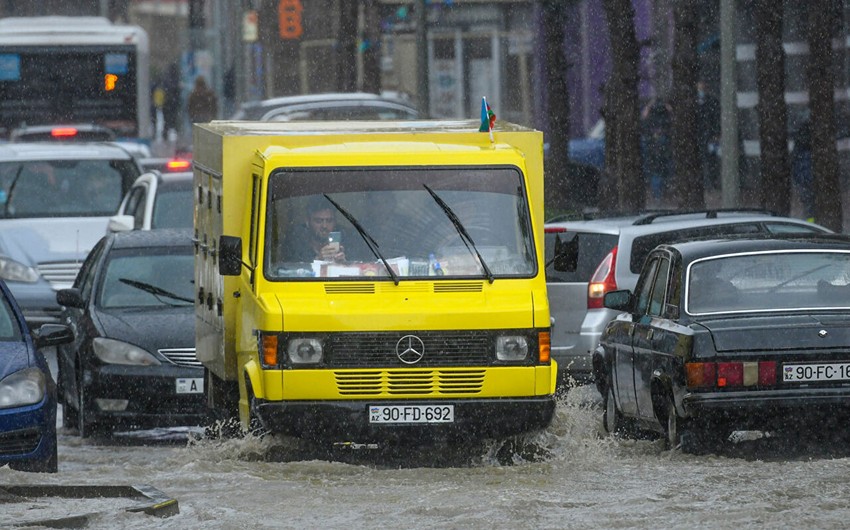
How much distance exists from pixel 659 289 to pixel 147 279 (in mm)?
4839

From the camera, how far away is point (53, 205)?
22406 millimetres

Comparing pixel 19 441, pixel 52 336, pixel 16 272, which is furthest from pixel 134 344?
pixel 16 272

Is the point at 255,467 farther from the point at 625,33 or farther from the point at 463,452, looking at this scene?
the point at 625,33

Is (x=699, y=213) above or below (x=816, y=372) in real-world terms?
above

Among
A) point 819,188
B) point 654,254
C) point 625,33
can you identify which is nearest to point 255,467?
point 654,254

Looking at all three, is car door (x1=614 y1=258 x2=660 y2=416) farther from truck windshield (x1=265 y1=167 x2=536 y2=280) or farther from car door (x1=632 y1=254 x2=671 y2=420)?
truck windshield (x1=265 y1=167 x2=536 y2=280)

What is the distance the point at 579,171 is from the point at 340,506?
87.9ft

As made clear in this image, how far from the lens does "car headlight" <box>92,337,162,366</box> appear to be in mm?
14719

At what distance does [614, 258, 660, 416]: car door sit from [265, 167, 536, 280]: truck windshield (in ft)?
2.99

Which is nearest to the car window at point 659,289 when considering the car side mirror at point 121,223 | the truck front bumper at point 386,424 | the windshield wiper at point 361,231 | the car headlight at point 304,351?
the truck front bumper at point 386,424

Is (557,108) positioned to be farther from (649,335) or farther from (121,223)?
(649,335)

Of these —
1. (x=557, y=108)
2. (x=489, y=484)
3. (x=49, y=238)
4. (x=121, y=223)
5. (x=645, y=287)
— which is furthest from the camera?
(x=557, y=108)

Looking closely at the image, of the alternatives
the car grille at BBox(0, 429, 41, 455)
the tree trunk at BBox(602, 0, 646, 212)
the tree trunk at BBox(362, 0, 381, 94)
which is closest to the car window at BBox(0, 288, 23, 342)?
the car grille at BBox(0, 429, 41, 455)

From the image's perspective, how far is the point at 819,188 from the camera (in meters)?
22.8
